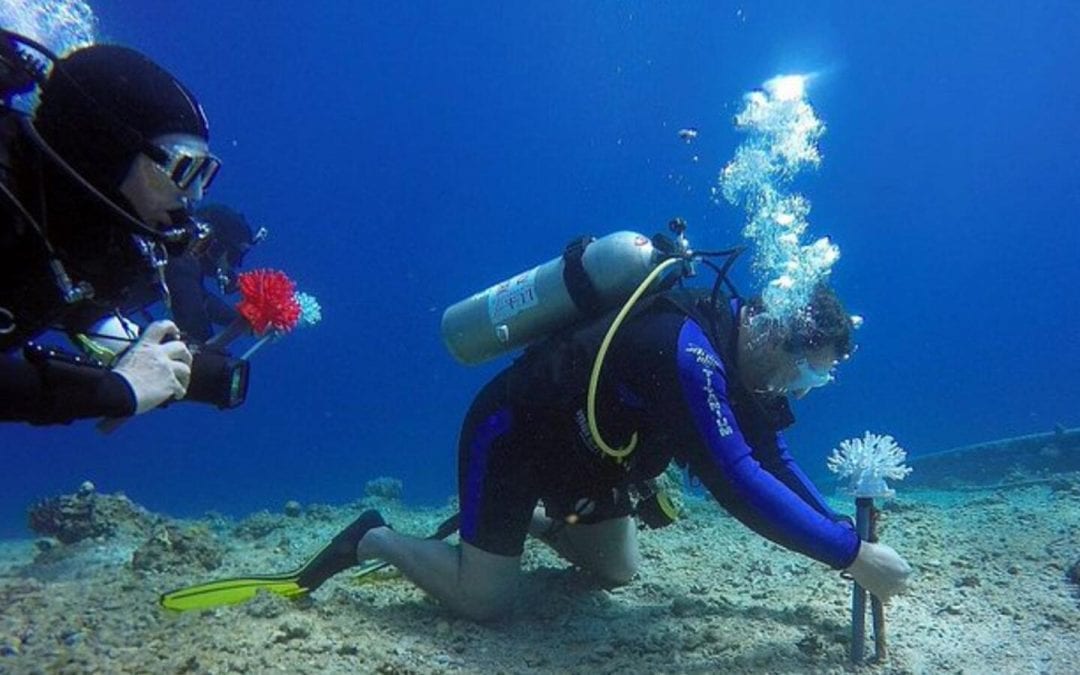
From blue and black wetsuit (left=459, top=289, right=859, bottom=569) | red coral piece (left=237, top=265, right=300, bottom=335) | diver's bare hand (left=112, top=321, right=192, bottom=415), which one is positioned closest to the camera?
diver's bare hand (left=112, top=321, right=192, bottom=415)

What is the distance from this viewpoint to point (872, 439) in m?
3.87

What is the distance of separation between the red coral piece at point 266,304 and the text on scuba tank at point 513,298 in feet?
4.71

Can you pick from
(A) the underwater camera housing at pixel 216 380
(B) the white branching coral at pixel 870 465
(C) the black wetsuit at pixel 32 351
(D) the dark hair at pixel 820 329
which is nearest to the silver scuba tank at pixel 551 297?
(D) the dark hair at pixel 820 329

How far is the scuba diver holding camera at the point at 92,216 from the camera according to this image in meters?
2.02

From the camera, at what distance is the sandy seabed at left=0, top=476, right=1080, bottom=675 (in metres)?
3.28

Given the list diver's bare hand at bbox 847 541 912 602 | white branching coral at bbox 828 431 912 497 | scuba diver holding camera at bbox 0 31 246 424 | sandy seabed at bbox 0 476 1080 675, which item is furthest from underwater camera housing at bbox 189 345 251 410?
white branching coral at bbox 828 431 912 497

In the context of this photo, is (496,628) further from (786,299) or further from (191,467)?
(191,467)

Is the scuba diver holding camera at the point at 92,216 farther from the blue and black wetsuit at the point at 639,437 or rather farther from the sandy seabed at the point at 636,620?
the blue and black wetsuit at the point at 639,437

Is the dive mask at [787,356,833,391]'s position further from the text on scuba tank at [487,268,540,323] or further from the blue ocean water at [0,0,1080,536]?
the blue ocean water at [0,0,1080,536]

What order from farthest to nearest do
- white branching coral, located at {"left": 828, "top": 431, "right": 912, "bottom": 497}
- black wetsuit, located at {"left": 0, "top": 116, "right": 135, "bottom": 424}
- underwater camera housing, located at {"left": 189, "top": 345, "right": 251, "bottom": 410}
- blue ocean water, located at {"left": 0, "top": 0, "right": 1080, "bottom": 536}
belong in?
1. blue ocean water, located at {"left": 0, "top": 0, "right": 1080, "bottom": 536}
2. white branching coral, located at {"left": 828, "top": 431, "right": 912, "bottom": 497}
3. underwater camera housing, located at {"left": 189, "top": 345, "right": 251, "bottom": 410}
4. black wetsuit, located at {"left": 0, "top": 116, "right": 135, "bottom": 424}

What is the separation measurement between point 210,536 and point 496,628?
10.6ft

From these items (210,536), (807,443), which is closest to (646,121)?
(807,443)

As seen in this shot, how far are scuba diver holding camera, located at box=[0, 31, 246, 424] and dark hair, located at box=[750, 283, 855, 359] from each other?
116 inches

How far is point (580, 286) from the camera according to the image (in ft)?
13.6
